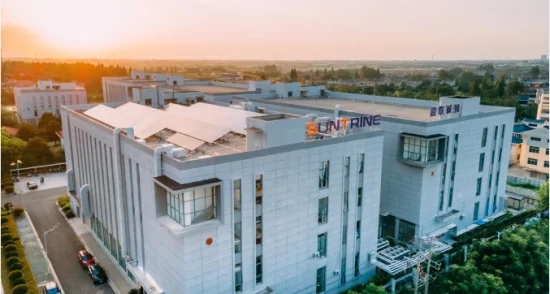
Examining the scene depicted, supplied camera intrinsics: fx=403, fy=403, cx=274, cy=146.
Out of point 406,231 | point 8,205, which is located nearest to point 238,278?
point 406,231

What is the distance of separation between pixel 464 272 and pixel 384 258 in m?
5.64

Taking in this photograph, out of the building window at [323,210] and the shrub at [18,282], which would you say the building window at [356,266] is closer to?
the building window at [323,210]

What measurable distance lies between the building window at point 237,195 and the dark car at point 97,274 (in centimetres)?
1473

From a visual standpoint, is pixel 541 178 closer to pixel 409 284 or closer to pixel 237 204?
pixel 409 284

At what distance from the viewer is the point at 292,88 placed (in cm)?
5412

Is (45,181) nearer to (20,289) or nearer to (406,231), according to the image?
(20,289)

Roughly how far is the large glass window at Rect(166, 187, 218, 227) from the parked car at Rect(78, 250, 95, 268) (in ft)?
46.6

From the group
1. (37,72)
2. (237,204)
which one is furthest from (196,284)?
(37,72)

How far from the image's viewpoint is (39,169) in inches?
2343

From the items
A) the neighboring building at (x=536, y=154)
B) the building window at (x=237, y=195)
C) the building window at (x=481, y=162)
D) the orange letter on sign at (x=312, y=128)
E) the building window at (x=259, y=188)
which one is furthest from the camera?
the neighboring building at (x=536, y=154)

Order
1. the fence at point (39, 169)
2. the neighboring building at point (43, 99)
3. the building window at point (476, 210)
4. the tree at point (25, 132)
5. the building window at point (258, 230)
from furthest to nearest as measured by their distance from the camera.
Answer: the neighboring building at point (43, 99) → the tree at point (25, 132) → the fence at point (39, 169) → the building window at point (476, 210) → the building window at point (258, 230)

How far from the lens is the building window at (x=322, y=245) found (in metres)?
25.8

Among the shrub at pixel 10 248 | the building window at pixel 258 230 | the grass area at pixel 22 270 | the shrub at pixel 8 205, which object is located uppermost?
the building window at pixel 258 230

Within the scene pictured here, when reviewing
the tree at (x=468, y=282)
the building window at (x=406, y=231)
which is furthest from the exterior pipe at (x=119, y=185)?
the building window at (x=406, y=231)
